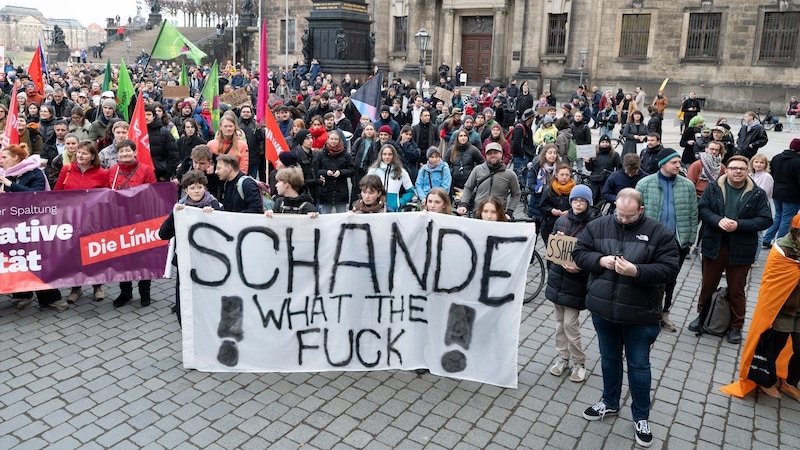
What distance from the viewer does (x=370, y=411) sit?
17.5 ft

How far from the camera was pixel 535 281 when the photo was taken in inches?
336

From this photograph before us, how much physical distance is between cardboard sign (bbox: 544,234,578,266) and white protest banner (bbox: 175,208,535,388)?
0.55m

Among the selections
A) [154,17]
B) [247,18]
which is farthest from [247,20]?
[154,17]

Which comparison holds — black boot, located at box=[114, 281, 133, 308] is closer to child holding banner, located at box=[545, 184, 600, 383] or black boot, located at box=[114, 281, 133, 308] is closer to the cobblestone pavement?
the cobblestone pavement

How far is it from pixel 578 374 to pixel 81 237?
5.23m

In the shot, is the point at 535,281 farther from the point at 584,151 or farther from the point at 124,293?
the point at 124,293

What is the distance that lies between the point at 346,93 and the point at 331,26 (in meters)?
2.93

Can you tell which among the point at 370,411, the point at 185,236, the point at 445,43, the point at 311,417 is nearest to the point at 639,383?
the point at 370,411

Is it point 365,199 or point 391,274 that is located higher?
point 365,199

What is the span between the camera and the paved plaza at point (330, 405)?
195 inches

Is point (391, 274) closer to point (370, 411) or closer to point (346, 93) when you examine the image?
point (370, 411)

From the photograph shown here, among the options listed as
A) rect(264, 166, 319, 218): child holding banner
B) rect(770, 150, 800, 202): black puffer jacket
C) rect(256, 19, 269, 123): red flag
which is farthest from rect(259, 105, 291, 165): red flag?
rect(770, 150, 800, 202): black puffer jacket

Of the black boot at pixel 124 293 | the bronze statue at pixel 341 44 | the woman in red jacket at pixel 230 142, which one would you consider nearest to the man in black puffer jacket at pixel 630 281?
the black boot at pixel 124 293

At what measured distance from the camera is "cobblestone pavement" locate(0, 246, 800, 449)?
4.96 metres
